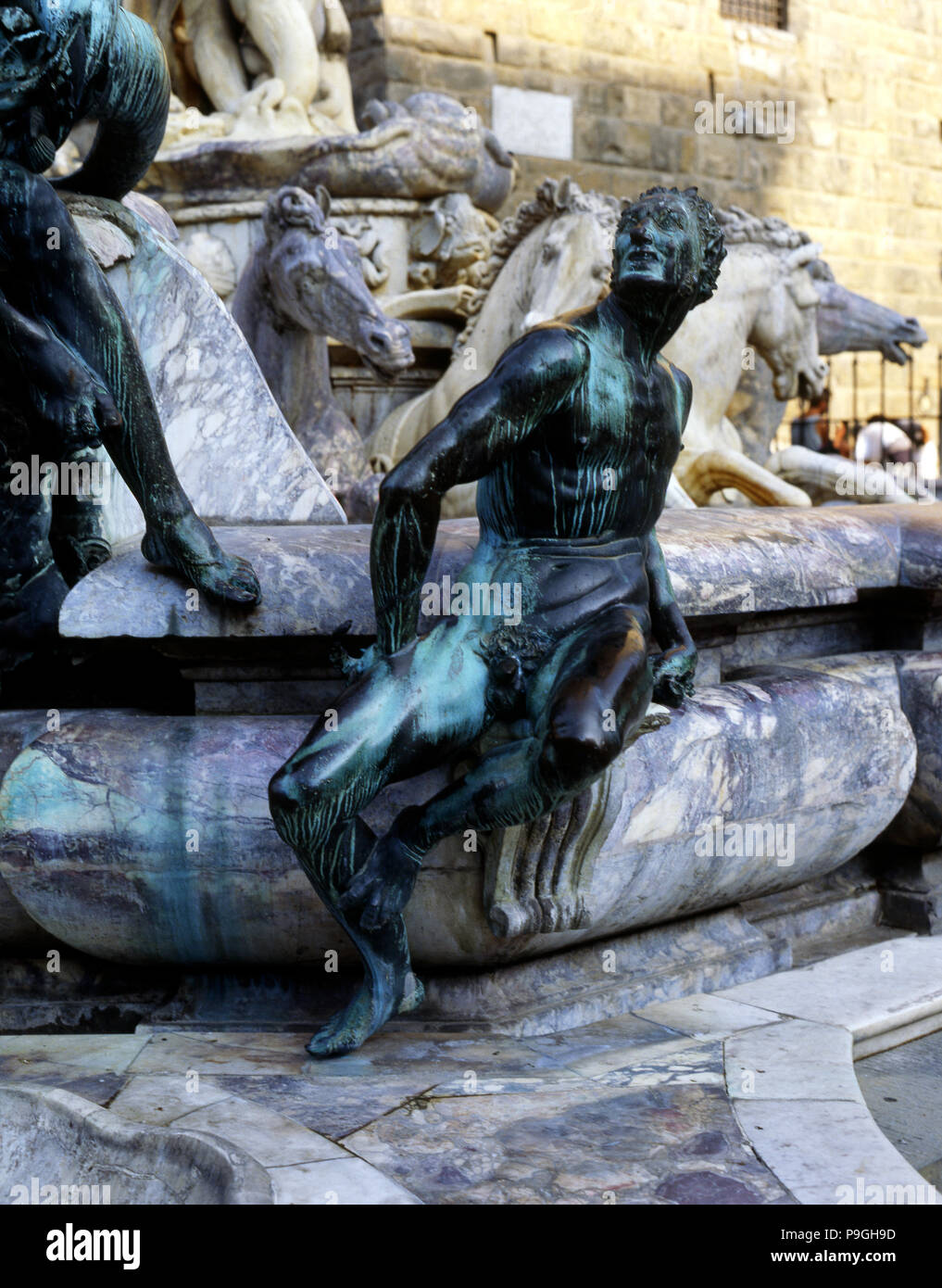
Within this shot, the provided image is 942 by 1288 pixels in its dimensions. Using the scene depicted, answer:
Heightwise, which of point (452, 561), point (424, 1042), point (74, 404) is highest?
point (74, 404)

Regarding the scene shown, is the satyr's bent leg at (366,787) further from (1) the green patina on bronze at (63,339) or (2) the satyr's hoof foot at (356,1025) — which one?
(1) the green patina on bronze at (63,339)

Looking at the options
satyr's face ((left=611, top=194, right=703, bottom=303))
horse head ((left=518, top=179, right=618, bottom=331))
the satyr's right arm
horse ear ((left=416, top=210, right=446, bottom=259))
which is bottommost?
the satyr's right arm

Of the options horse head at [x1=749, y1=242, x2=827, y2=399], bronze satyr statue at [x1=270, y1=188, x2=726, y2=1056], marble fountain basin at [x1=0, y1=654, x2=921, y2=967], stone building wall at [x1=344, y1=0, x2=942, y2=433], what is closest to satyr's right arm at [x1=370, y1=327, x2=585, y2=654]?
bronze satyr statue at [x1=270, y1=188, x2=726, y2=1056]

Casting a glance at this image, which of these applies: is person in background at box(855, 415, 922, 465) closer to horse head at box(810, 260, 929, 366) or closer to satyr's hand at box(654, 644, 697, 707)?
horse head at box(810, 260, 929, 366)

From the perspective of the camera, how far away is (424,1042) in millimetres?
2801

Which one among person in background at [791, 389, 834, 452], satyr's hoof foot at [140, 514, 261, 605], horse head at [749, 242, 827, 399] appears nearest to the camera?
satyr's hoof foot at [140, 514, 261, 605]

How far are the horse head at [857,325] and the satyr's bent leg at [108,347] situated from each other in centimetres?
512

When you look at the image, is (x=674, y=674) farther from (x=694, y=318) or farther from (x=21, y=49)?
(x=694, y=318)

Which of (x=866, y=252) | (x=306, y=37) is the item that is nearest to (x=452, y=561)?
(x=306, y=37)

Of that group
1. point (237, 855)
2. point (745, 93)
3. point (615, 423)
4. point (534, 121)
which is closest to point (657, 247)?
point (615, 423)

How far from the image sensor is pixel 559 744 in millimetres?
2490

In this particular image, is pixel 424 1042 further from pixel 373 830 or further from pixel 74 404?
pixel 74 404

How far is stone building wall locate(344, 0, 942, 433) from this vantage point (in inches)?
483
